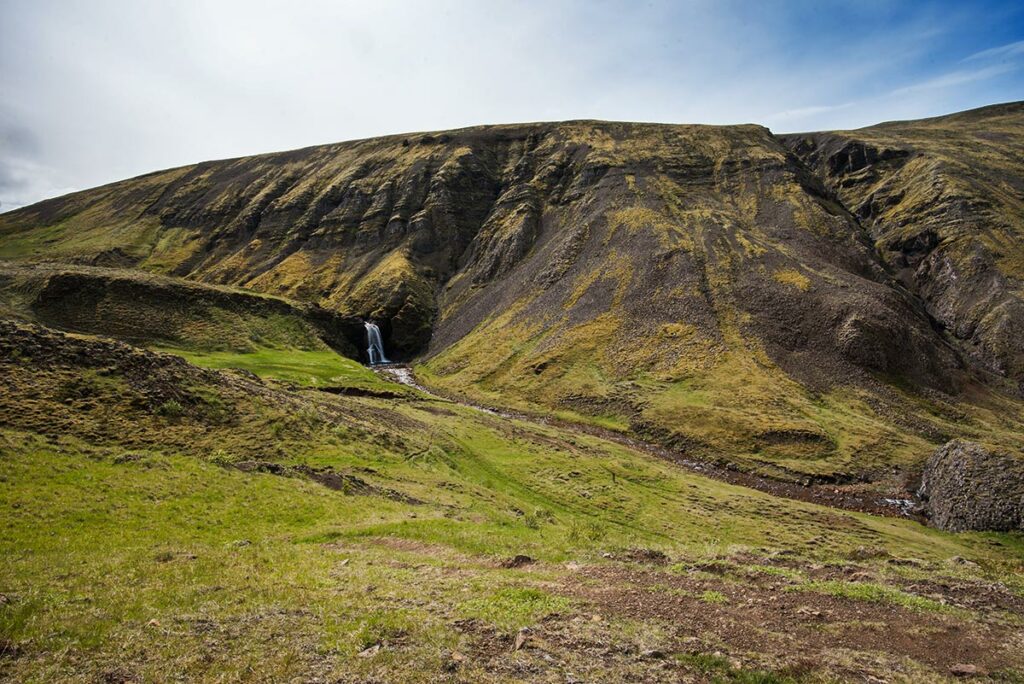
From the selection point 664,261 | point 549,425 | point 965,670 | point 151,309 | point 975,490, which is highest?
point 664,261

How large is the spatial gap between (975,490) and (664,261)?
56.6 m

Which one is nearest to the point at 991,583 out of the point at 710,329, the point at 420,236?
the point at 710,329

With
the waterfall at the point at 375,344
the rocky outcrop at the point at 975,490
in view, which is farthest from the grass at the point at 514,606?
the waterfall at the point at 375,344

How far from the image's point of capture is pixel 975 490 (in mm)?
38344

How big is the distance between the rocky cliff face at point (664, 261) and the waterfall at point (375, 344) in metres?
2.67

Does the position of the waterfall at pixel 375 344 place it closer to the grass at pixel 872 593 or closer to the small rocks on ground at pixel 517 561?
the small rocks on ground at pixel 517 561

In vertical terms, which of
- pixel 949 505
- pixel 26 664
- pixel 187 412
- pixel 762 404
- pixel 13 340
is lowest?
pixel 949 505

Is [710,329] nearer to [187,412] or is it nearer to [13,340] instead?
[187,412]

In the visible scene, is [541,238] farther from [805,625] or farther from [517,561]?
[805,625]

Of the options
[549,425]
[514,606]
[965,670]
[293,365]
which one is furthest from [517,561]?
[293,365]

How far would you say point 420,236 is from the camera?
5167 inches

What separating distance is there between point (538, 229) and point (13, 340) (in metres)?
101

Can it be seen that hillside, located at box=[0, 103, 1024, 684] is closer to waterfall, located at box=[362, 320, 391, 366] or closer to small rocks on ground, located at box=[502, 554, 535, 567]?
small rocks on ground, located at box=[502, 554, 535, 567]

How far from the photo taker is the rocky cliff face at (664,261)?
204 feet
